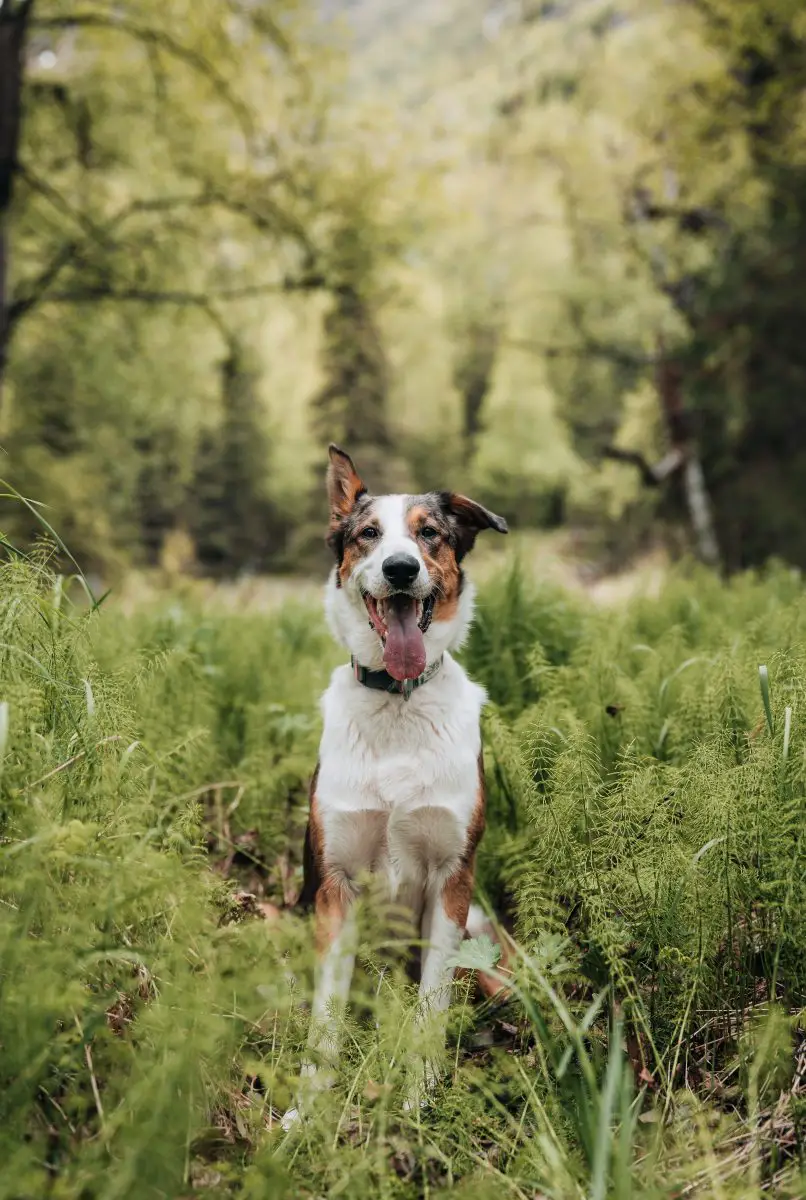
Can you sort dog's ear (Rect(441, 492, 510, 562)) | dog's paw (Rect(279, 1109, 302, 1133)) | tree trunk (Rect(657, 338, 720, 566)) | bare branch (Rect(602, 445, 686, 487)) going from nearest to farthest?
dog's paw (Rect(279, 1109, 302, 1133)) < dog's ear (Rect(441, 492, 510, 562)) < tree trunk (Rect(657, 338, 720, 566)) < bare branch (Rect(602, 445, 686, 487))

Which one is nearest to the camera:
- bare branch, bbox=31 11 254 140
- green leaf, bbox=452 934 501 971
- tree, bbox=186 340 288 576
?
green leaf, bbox=452 934 501 971

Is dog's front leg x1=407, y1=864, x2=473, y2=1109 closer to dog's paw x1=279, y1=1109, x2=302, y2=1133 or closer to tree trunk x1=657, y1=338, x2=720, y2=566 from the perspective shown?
dog's paw x1=279, y1=1109, x2=302, y2=1133

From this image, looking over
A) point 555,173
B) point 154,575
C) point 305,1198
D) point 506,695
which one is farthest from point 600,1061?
point 555,173

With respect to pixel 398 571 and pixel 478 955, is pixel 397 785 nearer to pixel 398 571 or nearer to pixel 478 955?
pixel 478 955

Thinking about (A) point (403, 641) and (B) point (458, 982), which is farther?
(A) point (403, 641)

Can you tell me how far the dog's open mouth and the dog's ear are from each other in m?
0.45

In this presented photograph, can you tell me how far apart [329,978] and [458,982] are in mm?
377

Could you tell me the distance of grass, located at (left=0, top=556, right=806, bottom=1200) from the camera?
5.36 ft

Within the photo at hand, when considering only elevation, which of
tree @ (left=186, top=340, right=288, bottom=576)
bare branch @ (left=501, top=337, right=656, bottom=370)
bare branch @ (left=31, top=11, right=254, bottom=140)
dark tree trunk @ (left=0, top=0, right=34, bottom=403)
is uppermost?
bare branch @ (left=31, top=11, right=254, bottom=140)

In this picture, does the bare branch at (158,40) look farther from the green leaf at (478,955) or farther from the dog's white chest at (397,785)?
the green leaf at (478,955)

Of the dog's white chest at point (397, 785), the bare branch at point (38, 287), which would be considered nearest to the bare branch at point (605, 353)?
the bare branch at point (38, 287)

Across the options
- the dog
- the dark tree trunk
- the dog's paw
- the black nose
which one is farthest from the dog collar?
the dark tree trunk

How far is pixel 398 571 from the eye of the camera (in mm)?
2812

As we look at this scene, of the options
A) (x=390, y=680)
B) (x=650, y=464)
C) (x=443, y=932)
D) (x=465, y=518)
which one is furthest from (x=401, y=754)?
(x=650, y=464)
